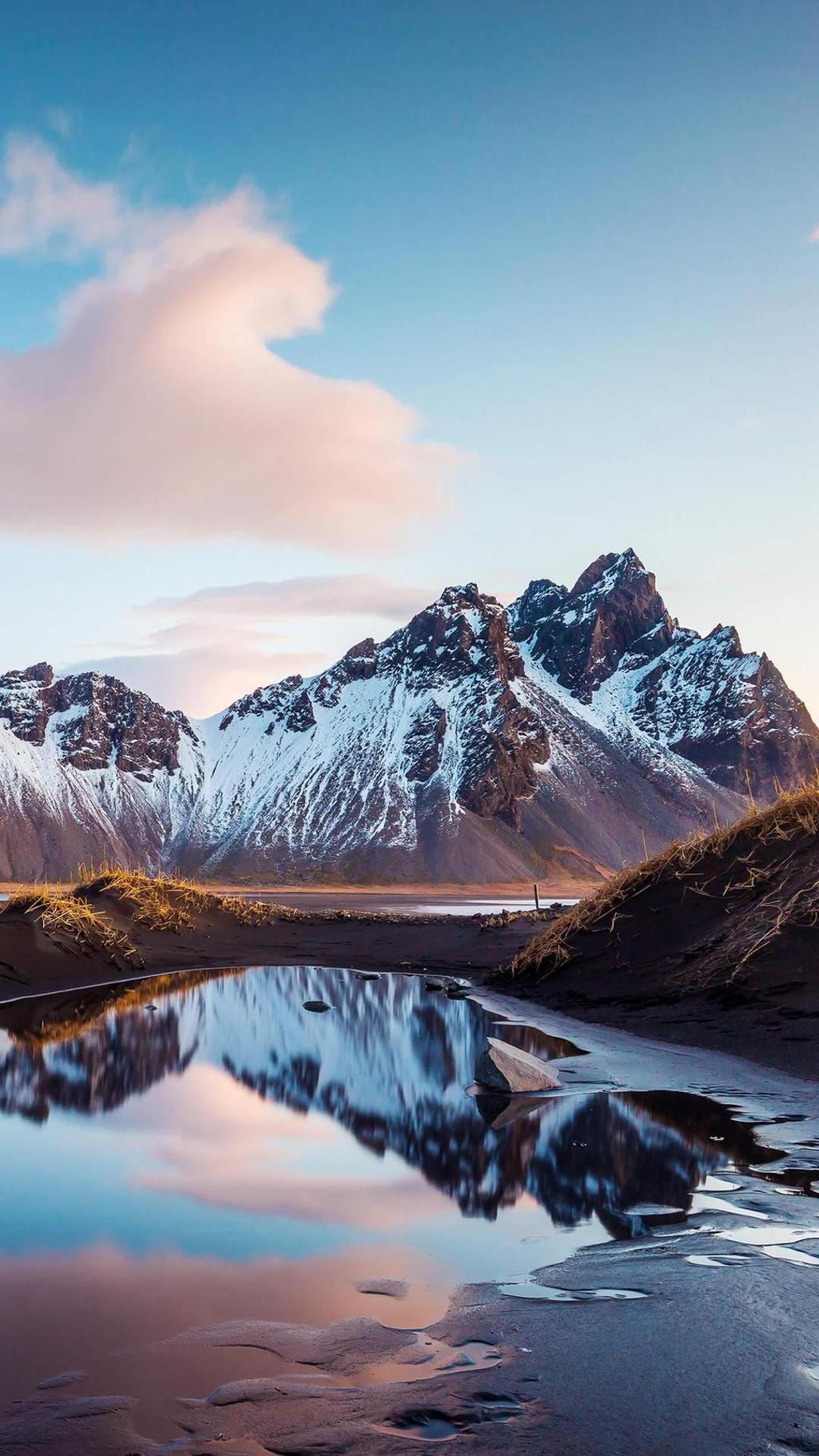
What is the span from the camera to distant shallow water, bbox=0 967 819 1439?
215 inches

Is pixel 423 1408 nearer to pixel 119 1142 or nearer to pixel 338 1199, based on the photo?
pixel 338 1199

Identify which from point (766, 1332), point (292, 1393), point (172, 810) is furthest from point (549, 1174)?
point (172, 810)

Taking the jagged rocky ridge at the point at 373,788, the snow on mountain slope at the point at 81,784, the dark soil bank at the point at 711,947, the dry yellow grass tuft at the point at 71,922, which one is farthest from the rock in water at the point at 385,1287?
the snow on mountain slope at the point at 81,784

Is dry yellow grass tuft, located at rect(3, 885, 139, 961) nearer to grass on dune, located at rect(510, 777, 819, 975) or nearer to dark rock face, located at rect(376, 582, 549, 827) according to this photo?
grass on dune, located at rect(510, 777, 819, 975)

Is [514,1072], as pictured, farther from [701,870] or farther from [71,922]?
[71,922]

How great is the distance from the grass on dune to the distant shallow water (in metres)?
6.51

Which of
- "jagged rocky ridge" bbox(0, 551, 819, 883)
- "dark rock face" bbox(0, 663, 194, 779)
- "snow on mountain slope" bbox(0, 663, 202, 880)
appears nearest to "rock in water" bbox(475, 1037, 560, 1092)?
"jagged rocky ridge" bbox(0, 551, 819, 883)

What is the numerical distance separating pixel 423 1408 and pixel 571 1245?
255 cm

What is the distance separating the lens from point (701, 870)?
2031 cm

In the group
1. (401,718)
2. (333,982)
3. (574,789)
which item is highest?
(401,718)

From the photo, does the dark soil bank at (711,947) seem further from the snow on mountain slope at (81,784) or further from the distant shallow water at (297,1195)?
the snow on mountain slope at (81,784)

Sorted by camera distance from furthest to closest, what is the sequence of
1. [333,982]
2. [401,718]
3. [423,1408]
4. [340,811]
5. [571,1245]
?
[401,718] → [340,811] → [333,982] → [571,1245] → [423,1408]

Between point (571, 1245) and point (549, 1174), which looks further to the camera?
point (549, 1174)

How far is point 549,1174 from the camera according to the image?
8227 mm
